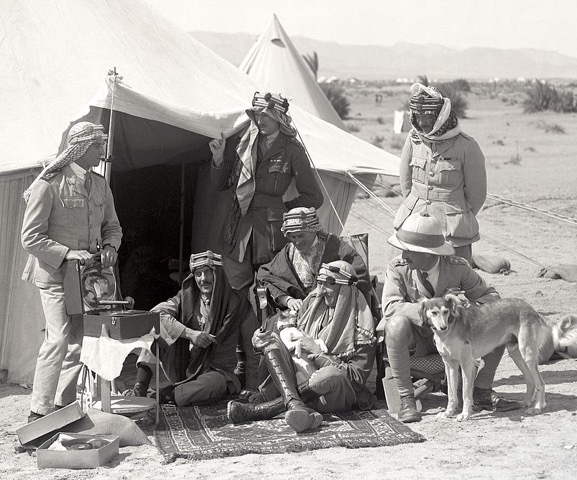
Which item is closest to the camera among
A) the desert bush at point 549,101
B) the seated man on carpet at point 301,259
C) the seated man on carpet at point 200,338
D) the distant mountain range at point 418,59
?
the seated man on carpet at point 200,338

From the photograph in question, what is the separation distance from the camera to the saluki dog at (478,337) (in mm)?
5461

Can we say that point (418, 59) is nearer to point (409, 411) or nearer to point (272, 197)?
point (272, 197)

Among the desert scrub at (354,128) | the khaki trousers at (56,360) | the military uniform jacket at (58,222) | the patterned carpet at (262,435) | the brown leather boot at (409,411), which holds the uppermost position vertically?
the military uniform jacket at (58,222)

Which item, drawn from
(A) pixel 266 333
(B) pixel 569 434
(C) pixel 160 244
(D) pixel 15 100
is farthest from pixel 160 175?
(B) pixel 569 434

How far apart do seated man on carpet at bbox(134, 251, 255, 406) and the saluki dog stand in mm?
1284

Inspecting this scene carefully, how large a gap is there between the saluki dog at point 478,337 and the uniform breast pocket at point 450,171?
107 centimetres

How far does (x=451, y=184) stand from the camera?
6508 mm

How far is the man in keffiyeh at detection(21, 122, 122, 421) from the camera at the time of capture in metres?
5.49

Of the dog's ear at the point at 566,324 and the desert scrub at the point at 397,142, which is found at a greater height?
the desert scrub at the point at 397,142

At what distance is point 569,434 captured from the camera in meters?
5.25

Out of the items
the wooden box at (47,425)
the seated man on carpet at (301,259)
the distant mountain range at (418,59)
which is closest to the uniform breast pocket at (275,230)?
the seated man on carpet at (301,259)

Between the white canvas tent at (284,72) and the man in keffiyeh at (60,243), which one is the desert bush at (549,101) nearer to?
the white canvas tent at (284,72)

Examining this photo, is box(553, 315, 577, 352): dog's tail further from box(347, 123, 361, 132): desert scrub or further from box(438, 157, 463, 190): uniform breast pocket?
box(347, 123, 361, 132): desert scrub

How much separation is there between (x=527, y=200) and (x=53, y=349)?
32.7 ft
